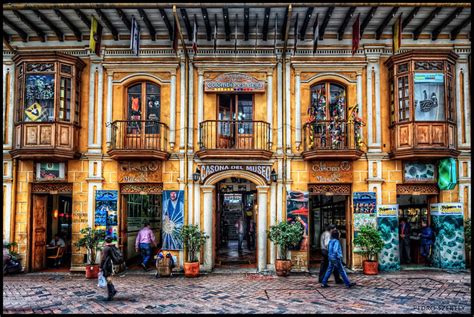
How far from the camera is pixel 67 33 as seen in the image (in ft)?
47.0

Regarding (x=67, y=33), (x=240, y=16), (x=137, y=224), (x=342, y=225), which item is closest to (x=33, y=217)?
(x=137, y=224)

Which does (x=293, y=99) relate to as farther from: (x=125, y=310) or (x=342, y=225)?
(x=125, y=310)

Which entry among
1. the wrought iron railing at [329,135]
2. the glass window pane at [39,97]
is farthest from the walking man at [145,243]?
the wrought iron railing at [329,135]

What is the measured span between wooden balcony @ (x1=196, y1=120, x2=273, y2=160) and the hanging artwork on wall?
157cm

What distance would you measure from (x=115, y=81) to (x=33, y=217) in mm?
5301

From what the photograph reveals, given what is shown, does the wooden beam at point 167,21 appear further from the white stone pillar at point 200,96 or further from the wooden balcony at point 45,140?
the wooden balcony at point 45,140

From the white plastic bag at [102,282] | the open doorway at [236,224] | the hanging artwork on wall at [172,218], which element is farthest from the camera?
the open doorway at [236,224]

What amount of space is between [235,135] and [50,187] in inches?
252

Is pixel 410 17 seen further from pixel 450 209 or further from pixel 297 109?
pixel 450 209

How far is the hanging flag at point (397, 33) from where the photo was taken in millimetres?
12734

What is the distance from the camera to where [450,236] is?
1353cm

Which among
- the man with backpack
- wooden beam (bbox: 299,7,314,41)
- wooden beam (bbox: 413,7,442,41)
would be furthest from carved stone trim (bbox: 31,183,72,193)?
wooden beam (bbox: 413,7,442,41)

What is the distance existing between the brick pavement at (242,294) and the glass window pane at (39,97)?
5.06 meters

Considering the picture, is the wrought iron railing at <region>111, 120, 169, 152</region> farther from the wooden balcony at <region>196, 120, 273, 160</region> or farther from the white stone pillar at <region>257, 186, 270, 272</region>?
the white stone pillar at <region>257, 186, 270, 272</region>
